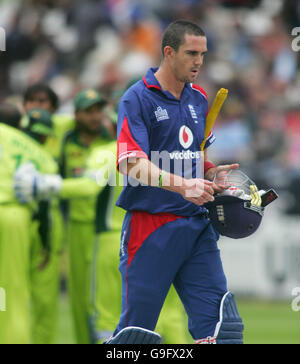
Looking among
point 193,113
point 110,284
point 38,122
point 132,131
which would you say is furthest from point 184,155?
point 38,122

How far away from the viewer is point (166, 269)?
5316 mm

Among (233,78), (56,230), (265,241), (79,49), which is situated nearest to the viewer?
(56,230)

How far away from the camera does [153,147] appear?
5.37m

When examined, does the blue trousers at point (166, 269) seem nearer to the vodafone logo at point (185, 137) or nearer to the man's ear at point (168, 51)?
the vodafone logo at point (185, 137)

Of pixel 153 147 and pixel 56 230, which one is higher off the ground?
pixel 153 147

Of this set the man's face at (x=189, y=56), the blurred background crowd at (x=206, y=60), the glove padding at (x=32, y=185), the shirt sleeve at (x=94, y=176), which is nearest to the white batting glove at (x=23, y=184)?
the glove padding at (x=32, y=185)

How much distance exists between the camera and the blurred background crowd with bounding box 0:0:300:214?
47.1 ft

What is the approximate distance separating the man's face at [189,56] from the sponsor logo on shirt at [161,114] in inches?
9.1

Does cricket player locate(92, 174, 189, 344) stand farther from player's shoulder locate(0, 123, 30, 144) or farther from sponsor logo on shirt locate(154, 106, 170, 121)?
sponsor logo on shirt locate(154, 106, 170, 121)

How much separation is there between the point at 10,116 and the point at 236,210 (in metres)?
2.78

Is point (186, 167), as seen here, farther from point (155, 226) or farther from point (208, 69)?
point (208, 69)

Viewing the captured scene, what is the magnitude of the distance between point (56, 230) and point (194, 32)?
3724 millimetres
